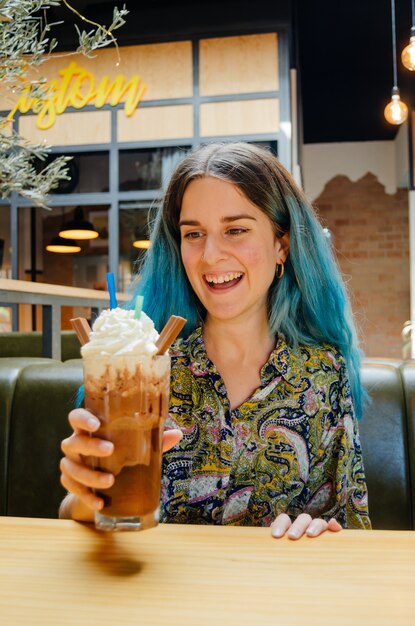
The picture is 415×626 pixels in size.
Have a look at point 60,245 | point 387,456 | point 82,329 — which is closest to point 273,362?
point 387,456

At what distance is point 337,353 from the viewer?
1.53 m

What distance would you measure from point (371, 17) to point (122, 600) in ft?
25.0

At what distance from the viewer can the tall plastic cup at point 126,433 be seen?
34.5 inches

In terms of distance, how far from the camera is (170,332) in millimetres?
888

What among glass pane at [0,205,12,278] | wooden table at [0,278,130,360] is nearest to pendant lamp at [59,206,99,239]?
glass pane at [0,205,12,278]

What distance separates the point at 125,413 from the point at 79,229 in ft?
24.5

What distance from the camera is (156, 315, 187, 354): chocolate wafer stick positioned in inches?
34.7

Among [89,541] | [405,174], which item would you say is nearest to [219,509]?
[89,541]

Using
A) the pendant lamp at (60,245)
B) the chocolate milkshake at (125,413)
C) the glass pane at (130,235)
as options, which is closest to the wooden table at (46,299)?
the chocolate milkshake at (125,413)

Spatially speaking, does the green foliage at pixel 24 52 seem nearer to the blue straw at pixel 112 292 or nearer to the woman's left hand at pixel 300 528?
the blue straw at pixel 112 292

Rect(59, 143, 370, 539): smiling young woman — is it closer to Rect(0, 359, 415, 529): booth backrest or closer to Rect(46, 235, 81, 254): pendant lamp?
Rect(0, 359, 415, 529): booth backrest

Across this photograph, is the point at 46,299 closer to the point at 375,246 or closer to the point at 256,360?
the point at 256,360

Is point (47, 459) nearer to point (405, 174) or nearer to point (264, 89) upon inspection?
point (264, 89)

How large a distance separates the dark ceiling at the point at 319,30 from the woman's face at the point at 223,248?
625cm
